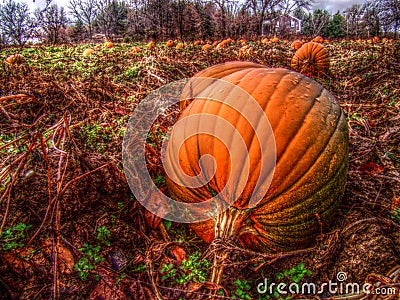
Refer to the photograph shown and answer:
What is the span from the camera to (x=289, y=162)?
5.54 feet

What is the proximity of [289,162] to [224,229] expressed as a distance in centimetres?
61

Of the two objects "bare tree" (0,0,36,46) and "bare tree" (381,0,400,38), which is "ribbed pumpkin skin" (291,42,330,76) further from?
"bare tree" (381,0,400,38)

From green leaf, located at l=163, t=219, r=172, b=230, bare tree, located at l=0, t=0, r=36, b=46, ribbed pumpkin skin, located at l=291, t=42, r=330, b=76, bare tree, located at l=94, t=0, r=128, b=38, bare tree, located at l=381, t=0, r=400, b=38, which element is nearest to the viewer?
green leaf, located at l=163, t=219, r=172, b=230

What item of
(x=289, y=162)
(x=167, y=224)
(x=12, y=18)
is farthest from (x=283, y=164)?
(x=12, y=18)

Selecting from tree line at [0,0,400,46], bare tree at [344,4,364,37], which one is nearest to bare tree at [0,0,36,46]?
tree line at [0,0,400,46]

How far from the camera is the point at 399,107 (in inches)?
153

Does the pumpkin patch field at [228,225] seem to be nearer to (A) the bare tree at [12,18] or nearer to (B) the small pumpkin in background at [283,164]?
(B) the small pumpkin in background at [283,164]

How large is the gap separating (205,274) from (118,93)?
3611 mm

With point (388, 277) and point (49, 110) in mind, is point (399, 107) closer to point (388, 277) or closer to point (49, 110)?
point (388, 277)

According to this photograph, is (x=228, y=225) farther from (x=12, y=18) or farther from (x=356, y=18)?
(x=356, y=18)

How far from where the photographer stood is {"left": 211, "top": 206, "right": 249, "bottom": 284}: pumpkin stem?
1710 millimetres

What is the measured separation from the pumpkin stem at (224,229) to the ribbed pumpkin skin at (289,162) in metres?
0.03

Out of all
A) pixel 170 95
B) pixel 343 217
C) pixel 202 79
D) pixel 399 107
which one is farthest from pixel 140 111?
pixel 399 107

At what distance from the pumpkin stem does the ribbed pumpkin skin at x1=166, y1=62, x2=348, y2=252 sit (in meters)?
0.03
